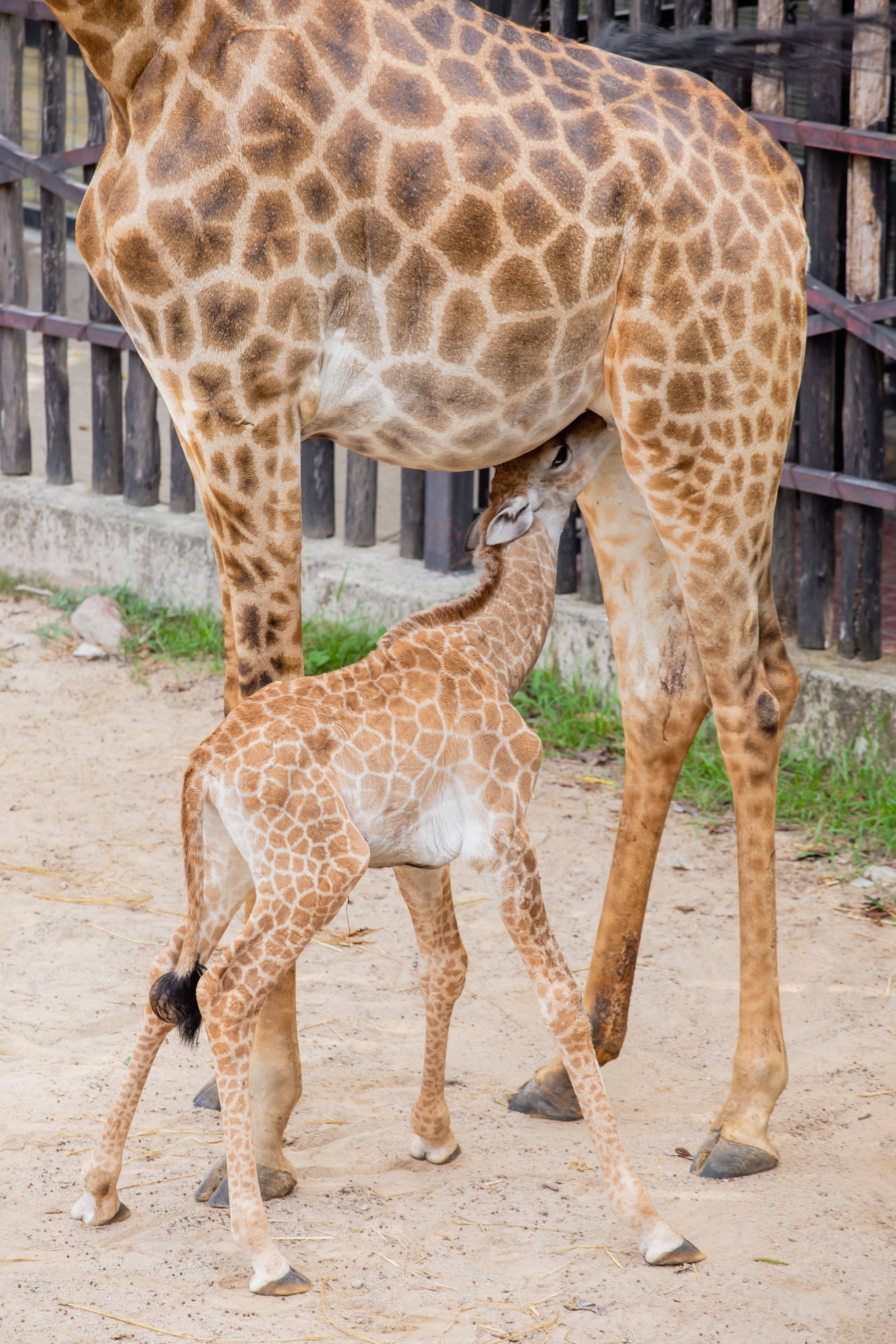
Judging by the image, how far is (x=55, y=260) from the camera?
737cm

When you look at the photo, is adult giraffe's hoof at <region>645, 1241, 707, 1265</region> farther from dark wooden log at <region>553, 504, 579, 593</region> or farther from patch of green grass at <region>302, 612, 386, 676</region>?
dark wooden log at <region>553, 504, 579, 593</region>

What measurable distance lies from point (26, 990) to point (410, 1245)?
1615 millimetres

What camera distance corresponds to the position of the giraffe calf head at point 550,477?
3686 mm

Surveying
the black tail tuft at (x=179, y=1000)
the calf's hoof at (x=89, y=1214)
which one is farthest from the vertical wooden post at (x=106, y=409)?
the calf's hoof at (x=89, y=1214)

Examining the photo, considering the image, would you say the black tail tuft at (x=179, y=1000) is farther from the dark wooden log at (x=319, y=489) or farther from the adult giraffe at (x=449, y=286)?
the dark wooden log at (x=319, y=489)

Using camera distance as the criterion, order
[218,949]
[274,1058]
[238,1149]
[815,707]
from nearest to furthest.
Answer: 1. [238,1149]
2. [274,1058]
3. [218,949]
4. [815,707]

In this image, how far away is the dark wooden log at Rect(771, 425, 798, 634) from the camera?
19.3 feet

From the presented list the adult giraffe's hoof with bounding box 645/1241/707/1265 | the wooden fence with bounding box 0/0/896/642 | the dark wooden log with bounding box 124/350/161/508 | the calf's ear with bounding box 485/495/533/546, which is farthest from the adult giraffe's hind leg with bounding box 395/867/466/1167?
the dark wooden log with bounding box 124/350/161/508

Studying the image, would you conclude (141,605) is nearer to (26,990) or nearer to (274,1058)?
(26,990)

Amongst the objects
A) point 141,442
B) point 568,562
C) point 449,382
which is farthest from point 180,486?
point 449,382

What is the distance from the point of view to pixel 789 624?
6.02m

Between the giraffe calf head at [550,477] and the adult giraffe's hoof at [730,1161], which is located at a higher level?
the giraffe calf head at [550,477]

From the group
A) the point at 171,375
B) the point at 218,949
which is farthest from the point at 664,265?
the point at 218,949

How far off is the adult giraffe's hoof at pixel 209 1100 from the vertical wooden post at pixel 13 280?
4.72m
